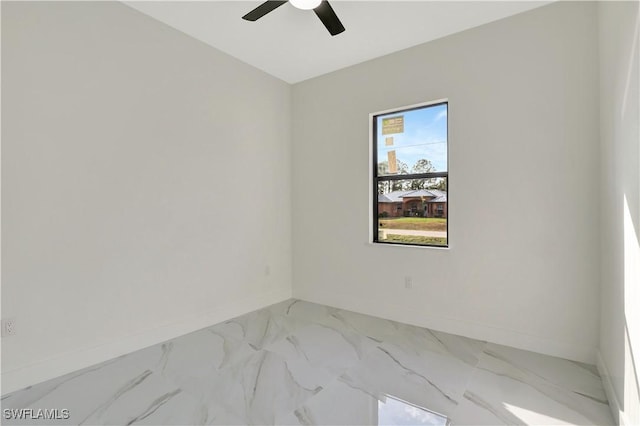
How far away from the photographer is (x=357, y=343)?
9.43 feet

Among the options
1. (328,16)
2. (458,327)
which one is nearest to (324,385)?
(458,327)

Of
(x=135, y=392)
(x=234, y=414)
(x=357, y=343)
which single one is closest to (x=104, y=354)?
(x=135, y=392)

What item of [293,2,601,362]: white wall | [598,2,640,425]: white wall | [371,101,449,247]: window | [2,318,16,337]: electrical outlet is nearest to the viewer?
[598,2,640,425]: white wall

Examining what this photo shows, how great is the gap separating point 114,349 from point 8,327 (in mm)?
707

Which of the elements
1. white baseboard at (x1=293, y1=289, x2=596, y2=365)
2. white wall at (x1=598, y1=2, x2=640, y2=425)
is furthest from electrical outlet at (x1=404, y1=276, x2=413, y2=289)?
white wall at (x1=598, y1=2, x2=640, y2=425)

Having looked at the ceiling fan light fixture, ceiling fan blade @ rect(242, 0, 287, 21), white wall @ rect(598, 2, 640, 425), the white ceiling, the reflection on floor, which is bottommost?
the reflection on floor

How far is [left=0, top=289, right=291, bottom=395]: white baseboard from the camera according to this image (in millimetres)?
2150

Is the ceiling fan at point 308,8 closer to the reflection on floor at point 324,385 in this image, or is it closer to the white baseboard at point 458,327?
the reflection on floor at point 324,385

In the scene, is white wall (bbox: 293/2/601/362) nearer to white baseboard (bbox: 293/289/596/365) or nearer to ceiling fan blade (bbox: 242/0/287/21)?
white baseboard (bbox: 293/289/596/365)

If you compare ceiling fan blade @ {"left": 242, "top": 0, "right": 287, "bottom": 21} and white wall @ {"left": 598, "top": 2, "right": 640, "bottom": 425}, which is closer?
white wall @ {"left": 598, "top": 2, "right": 640, "bottom": 425}

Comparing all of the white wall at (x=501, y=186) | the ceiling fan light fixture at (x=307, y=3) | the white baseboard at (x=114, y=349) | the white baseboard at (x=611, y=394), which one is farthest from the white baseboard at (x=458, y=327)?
the ceiling fan light fixture at (x=307, y=3)

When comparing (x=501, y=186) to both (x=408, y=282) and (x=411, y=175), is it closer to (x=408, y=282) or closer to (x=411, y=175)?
(x=411, y=175)

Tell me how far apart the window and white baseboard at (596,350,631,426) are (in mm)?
1395

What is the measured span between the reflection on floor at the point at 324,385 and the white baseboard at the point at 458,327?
96 millimetres
